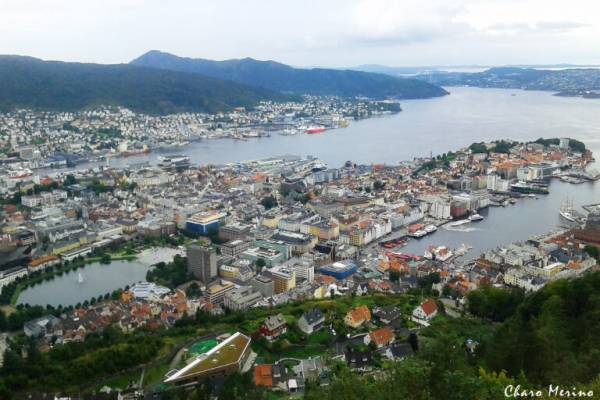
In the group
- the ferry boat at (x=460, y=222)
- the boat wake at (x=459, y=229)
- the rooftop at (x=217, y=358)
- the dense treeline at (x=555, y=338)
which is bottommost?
the boat wake at (x=459, y=229)

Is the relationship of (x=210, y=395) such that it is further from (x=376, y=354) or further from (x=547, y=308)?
(x=547, y=308)

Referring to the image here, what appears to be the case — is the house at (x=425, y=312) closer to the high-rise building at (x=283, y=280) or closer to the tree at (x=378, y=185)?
the high-rise building at (x=283, y=280)

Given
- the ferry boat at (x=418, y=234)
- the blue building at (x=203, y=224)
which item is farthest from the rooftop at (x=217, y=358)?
the ferry boat at (x=418, y=234)

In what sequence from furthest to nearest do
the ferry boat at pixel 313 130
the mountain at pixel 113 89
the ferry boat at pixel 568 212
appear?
the mountain at pixel 113 89 → the ferry boat at pixel 313 130 → the ferry boat at pixel 568 212

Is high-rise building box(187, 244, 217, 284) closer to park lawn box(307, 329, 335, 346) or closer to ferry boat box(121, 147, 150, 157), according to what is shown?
park lawn box(307, 329, 335, 346)

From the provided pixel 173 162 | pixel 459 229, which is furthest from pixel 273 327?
pixel 173 162

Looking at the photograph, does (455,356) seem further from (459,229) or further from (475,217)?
(475,217)

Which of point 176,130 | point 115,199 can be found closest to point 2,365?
point 115,199
